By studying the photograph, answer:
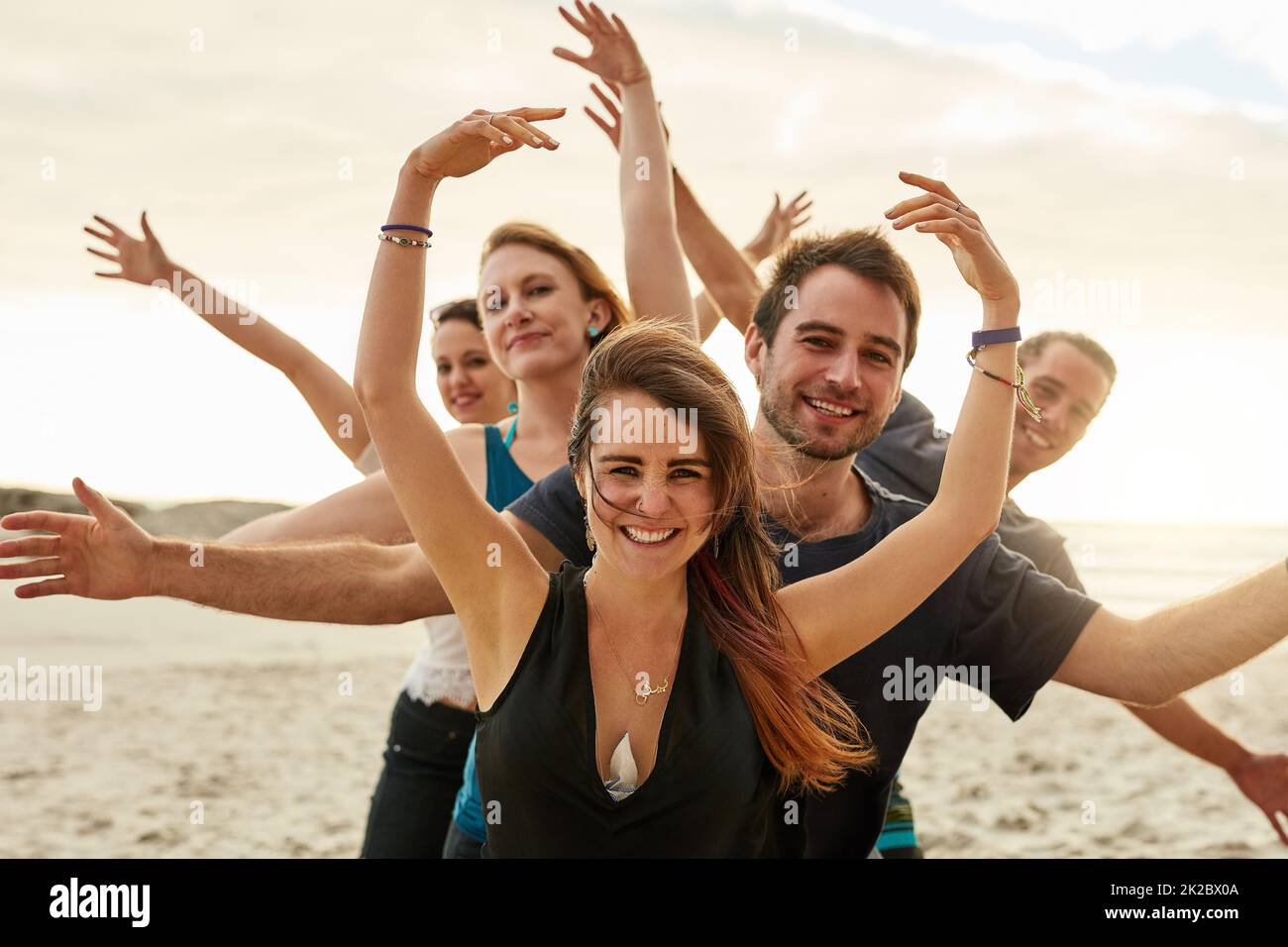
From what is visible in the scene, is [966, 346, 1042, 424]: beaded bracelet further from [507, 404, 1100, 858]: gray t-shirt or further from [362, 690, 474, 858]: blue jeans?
[362, 690, 474, 858]: blue jeans

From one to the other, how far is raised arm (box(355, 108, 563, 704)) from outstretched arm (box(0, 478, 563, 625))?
0.55 meters

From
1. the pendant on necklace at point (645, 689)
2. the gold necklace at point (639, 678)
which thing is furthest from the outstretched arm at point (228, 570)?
the pendant on necklace at point (645, 689)

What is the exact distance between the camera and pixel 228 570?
2.88 m

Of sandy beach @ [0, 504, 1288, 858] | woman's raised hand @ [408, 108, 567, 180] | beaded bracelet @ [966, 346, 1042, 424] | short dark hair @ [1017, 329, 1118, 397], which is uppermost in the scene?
short dark hair @ [1017, 329, 1118, 397]

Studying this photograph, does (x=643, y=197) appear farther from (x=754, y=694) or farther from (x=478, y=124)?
(x=754, y=694)

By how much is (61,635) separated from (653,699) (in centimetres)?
1350

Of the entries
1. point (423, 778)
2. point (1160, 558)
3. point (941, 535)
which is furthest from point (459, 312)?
point (1160, 558)
